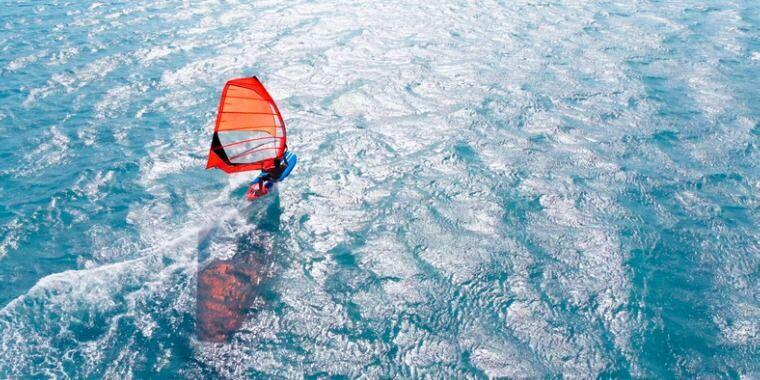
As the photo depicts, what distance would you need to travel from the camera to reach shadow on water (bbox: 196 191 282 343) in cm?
1161

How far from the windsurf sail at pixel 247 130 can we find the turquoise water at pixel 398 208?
1.15 meters

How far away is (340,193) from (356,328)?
5.16 meters

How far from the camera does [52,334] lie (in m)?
11.3

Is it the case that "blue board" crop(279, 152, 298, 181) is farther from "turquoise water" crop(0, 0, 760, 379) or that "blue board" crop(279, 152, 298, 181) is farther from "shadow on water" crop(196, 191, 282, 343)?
"shadow on water" crop(196, 191, 282, 343)

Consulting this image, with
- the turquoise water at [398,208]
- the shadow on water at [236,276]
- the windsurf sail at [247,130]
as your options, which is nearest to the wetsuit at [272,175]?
the windsurf sail at [247,130]

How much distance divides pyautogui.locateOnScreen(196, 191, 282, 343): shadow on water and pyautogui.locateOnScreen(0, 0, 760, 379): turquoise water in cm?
9

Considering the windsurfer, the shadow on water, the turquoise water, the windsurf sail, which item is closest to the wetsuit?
the windsurfer

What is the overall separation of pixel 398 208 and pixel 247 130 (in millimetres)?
5532

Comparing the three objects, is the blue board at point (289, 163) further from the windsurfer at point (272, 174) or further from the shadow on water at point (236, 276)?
the shadow on water at point (236, 276)

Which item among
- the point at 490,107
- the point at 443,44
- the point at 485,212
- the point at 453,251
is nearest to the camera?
the point at 453,251

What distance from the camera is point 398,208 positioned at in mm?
15023

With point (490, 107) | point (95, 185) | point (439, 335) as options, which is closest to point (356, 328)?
point (439, 335)

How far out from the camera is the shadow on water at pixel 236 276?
11.6 metres

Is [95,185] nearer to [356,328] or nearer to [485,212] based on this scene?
[356,328]
